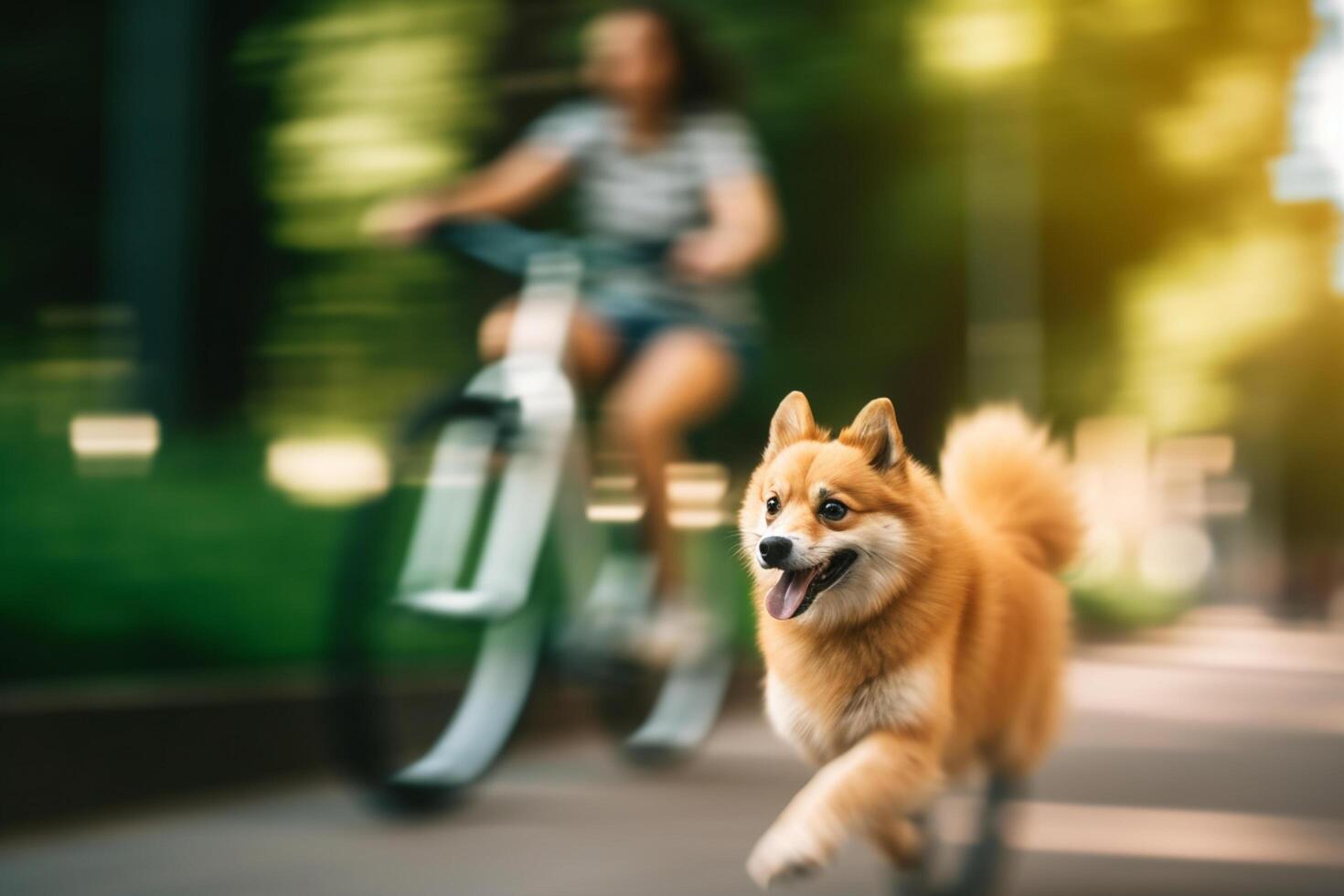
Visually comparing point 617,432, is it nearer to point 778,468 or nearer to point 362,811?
point 362,811

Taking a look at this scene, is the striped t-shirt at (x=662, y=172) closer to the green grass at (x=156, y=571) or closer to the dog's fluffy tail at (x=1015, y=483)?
the dog's fluffy tail at (x=1015, y=483)

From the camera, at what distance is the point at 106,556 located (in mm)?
5598

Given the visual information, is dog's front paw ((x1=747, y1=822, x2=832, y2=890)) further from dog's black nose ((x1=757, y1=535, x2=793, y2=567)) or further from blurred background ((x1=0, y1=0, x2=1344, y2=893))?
blurred background ((x1=0, y1=0, x2=1344, y2=893))

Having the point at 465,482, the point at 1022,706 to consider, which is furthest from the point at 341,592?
the point at 1022,706

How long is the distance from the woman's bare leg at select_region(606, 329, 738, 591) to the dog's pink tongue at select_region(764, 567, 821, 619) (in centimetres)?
77

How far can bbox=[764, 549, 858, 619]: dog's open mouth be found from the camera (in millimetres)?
814

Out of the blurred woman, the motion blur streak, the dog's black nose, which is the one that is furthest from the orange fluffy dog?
the motion blur streak

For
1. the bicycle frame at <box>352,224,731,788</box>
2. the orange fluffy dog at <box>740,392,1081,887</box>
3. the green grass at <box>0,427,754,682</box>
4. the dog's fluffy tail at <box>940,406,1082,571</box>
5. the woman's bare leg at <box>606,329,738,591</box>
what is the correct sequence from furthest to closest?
the green grass at <box>0,427,754,682</box>
the bicycle frame at <box>352,224,731,788</box>
the woman's bare leg at <box>606,329,738,591</box>
the dog's fluffy tail at <box>940,406,1082,571</box>
the orange fluffy dog at <box>740,392,1081,887</box>

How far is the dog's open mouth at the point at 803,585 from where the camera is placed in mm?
814

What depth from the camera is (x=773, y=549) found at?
0.85 metres

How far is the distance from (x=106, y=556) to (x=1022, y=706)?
15.6 feet

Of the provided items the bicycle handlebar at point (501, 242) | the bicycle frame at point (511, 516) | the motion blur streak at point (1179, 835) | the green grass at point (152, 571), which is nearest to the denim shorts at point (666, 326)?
the bicycle handlebar at point (501, 242)

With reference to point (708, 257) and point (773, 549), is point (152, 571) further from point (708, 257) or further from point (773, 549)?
point (773, 549)

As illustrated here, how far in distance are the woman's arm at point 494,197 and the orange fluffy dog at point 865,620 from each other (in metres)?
1.02
